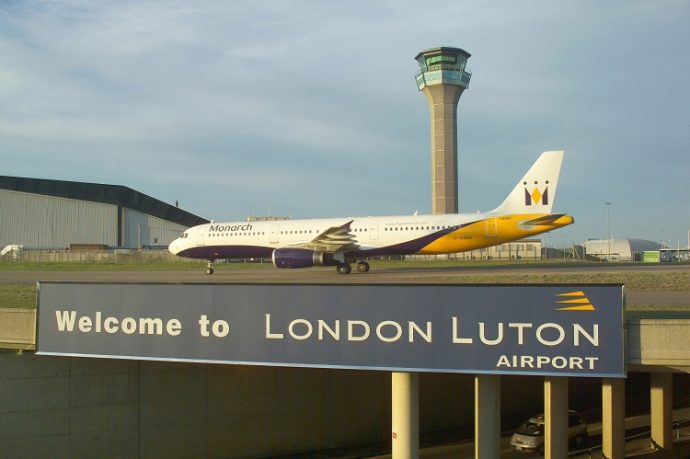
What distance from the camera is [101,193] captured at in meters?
83.2

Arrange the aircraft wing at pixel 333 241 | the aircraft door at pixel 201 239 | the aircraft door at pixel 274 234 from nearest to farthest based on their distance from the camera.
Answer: the aircraft wing at pixel 333 241
the aircraft door at pixel 274 234
the aircraft door at pixel 201 239

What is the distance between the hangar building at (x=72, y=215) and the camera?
78.9 metres

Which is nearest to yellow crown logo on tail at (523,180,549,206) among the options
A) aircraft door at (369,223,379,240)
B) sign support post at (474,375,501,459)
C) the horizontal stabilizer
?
the horizontal stabilizer

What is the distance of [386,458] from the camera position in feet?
60.9

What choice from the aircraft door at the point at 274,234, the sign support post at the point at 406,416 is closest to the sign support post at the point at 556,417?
the sign support post at the point at 406,416

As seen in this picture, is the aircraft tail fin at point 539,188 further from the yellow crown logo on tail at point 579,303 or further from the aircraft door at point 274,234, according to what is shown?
the yellow crown logo on tail at point 579,303

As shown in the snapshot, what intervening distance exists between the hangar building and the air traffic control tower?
1539 inches

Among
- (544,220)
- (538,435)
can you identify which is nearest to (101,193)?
(544,220)

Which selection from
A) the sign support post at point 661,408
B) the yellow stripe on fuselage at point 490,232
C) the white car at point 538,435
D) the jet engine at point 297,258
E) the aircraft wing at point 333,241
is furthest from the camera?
the aircraft wing at point 333,241

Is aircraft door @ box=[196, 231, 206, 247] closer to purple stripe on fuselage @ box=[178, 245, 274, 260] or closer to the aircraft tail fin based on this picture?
purple stripe on fuselage @ box=[178, 245, 274, 260]

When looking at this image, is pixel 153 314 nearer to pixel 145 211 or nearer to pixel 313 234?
pixel 313 234

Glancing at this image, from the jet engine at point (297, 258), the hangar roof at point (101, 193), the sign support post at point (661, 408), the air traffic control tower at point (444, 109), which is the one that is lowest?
the sign support post at point (661, 408)

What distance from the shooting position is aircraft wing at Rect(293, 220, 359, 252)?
35844mm

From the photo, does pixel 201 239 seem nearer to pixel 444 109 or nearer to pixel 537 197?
pixel 537 197
